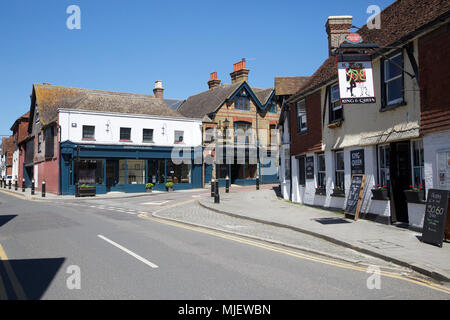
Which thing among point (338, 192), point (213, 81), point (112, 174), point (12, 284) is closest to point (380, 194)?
point (338, 192)

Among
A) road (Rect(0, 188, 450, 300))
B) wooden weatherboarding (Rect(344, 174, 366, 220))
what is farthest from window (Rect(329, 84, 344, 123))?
road (Rect(0, 188, 450, 300))

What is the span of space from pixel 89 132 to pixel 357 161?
23.8 m

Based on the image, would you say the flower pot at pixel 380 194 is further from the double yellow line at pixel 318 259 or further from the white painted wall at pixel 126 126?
the white painted wall at pixel 126 126

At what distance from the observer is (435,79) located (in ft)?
33.2

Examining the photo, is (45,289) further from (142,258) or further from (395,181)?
(395,181)

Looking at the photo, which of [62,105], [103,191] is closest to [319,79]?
[103,191]

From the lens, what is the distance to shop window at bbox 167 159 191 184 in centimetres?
3522

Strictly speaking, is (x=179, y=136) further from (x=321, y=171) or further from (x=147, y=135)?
(x=321, y=171)

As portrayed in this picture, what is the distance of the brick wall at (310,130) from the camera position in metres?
16.8

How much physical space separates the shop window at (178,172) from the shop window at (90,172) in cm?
599

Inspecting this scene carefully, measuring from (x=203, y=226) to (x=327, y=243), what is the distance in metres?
4.19

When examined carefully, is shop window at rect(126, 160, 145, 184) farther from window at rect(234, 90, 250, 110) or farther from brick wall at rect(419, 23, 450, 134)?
brick wall at rect(419, 23, 450, 134)

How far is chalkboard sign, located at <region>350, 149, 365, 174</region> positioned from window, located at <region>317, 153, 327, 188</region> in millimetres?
2566

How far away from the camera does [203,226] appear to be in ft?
40.6
